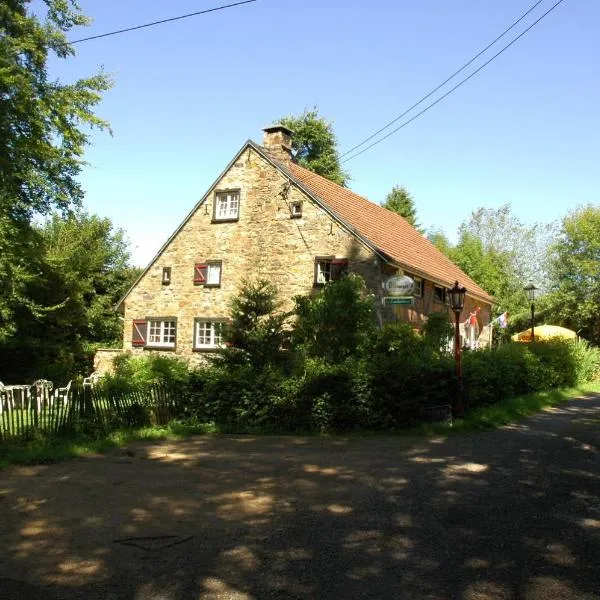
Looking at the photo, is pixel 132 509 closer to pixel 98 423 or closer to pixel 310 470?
pixel 310 470

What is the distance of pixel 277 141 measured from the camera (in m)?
25.9

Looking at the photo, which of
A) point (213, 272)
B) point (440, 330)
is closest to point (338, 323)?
point (440, 330)

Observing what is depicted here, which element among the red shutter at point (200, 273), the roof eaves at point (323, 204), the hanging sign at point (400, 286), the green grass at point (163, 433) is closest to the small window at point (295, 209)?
the roof eaves at point (323, 204)

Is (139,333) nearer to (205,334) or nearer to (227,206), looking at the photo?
(205,334)

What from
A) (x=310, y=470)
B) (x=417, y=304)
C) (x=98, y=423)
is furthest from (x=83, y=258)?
(x=310, y=470)

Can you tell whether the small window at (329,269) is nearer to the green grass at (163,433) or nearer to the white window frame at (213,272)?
the white window frame at (213,272)

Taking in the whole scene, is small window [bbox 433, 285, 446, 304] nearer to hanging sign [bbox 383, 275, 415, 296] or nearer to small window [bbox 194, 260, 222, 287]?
hanging sign [bbox 383, 275, 415, 296]

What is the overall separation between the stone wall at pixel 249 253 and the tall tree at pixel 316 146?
17.1m

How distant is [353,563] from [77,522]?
10.1 feet

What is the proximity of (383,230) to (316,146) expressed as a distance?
1842cm

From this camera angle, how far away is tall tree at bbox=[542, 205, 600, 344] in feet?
131

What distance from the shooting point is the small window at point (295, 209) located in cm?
2297

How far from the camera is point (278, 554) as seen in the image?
17.1 ft

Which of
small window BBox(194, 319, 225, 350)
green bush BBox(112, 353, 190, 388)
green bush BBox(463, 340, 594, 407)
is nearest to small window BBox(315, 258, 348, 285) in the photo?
small window BBox(194, 319, 225, 350)
